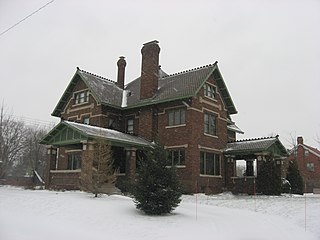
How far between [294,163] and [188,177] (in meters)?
12.0

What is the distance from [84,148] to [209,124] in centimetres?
1105

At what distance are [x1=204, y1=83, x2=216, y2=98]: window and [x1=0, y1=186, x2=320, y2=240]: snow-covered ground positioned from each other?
488 inches

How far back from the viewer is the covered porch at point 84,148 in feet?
71.8

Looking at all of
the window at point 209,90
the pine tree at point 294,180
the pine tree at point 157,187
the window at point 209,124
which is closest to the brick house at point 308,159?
the pine tree at point 294,180

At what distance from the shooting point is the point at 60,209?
49.9 ft

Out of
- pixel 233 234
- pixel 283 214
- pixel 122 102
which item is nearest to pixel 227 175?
pixel 122 102

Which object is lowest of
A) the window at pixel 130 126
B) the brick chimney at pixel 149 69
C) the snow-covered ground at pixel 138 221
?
the snow-covered ground at pixel 138 221

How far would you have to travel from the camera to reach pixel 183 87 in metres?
27.7

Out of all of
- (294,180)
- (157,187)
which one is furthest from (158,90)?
(157,187)

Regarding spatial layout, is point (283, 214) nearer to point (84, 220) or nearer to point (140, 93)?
point (84, 220)

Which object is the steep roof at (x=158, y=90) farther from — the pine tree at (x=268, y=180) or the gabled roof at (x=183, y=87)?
the pine tree at (x=268, y=180)

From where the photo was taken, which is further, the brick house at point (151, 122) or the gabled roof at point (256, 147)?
the gabled roof at point (256, 147)

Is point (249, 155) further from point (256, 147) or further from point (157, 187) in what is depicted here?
point (157, 187)

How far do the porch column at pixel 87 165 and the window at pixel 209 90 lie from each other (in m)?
11.0
